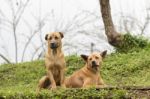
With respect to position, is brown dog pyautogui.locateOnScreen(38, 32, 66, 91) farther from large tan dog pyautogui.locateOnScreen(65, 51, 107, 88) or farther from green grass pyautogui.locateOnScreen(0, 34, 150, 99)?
green grass pyautogui.locateOnScreen(0, 34, 150, 99)

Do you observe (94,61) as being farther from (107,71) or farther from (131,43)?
(131,43)

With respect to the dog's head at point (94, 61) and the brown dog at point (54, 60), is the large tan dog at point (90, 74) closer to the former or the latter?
the dog's head at point (94, 61)

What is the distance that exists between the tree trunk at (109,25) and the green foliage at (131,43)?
0.18 metres

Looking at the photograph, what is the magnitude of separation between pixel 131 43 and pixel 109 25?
3.12 feet

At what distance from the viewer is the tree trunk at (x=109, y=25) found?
65.7 feet

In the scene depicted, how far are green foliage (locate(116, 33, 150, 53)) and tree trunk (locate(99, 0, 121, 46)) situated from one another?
179 mm

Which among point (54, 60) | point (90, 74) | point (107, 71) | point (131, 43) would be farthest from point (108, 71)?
point (54, 60)

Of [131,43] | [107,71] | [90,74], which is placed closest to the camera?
[90,74]

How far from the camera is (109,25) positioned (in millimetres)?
20141

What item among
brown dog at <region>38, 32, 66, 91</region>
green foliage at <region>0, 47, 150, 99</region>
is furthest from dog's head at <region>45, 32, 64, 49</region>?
green foliage at <region>0, 47, 150, 99</region>

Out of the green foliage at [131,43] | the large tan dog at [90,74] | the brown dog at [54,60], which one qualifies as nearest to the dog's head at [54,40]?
the brown dog at [54,60]

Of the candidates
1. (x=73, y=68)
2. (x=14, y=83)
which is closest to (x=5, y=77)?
(x=14, y=83)

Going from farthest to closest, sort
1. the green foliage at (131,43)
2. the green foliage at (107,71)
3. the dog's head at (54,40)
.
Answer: the green foliage at (131,43) < the green foliage at (107,71) < the dog's head at (54,40)

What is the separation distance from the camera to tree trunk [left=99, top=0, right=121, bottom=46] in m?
20.0
